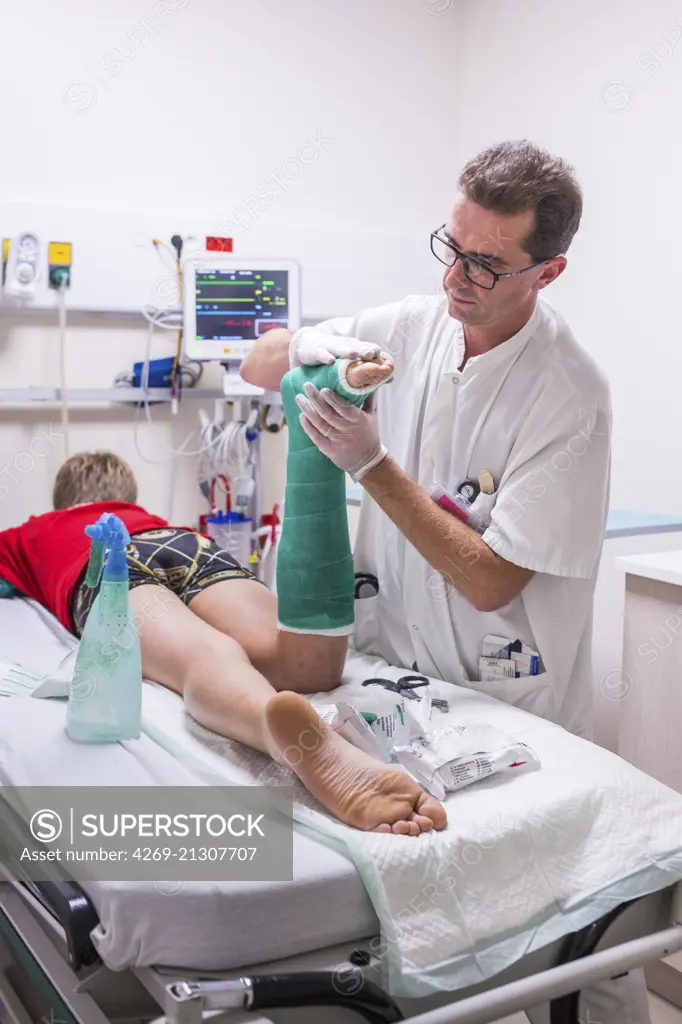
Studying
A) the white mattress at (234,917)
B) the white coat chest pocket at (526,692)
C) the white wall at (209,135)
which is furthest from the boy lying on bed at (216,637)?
the white wall at (209,135)

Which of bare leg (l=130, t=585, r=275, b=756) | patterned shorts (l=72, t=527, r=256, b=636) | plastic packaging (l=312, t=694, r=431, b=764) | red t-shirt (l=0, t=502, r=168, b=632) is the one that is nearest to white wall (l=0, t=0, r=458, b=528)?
red t-shirt (l=0, t=502, r=168, b=632)

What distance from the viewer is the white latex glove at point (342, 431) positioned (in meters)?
1.61

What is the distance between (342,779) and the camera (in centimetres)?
128

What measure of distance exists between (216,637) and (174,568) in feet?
1.24

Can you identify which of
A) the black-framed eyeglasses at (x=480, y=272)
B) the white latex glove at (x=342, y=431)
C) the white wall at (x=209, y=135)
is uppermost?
the white wall at (x=209, y=135)

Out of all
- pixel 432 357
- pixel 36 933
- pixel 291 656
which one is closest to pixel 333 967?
pixel 36 933

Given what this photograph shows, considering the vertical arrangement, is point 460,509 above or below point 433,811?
above

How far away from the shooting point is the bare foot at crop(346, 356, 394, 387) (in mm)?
1560

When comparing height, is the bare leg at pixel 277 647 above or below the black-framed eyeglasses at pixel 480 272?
below

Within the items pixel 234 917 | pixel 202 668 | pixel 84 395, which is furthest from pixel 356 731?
pixel 84 395

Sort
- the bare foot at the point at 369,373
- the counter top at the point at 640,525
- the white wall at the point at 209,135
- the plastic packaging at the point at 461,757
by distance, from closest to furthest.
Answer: the plastic packaging at the point at 461,757 → the bare foot at the point at 369,373 → the counter top at the point at 640,525 → the white wall at the point at 209,135

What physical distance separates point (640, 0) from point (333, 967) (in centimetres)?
311

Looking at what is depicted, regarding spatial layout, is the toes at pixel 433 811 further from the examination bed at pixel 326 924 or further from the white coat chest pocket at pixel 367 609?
the white coat chest pocket at pixel 367 609

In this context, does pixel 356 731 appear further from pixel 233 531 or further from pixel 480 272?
pixel 233 531
